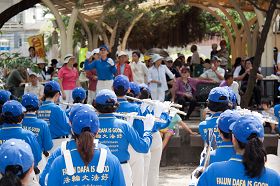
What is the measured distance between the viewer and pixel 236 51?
30.2 meters

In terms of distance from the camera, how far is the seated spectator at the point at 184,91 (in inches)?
706

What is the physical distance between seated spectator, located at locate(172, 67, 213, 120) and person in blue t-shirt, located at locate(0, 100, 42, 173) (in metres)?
10.4

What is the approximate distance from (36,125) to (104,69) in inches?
279

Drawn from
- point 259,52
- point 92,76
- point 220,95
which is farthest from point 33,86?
point 220,95

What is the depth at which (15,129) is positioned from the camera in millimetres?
7605

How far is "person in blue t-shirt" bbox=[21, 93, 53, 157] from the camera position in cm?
864

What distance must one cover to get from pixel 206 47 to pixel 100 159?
43002mm

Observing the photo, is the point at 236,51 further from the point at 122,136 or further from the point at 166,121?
the point at 122,136

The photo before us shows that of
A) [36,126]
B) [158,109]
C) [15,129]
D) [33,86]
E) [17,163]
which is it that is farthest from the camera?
[33,86]

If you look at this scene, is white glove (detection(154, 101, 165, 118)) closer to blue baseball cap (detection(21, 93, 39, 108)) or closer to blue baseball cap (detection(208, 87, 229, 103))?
blue baseball cap (detection(21, 93, 39, 108))

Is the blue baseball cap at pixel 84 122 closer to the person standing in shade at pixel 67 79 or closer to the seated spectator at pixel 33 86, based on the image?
the seated spectator at pixel 33 86

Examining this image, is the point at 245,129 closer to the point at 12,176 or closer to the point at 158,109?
the point at 12,176

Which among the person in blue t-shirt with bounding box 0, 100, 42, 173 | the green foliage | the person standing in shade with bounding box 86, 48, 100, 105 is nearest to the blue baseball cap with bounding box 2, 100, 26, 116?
the person in blue t-shirt with bounding box 0, 100, 42, 173

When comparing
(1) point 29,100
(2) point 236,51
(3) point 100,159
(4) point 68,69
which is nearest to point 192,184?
(3) point 100,159
